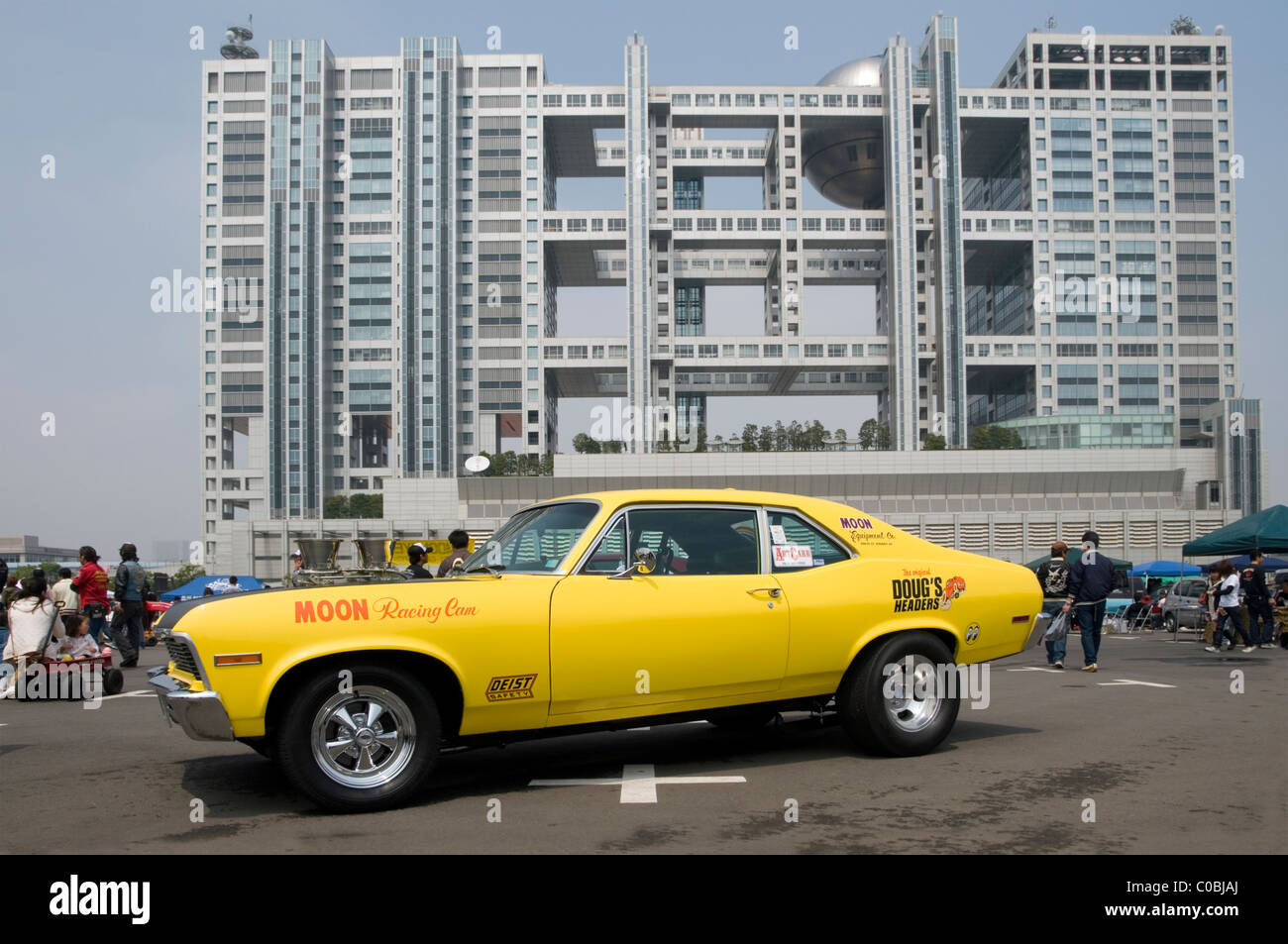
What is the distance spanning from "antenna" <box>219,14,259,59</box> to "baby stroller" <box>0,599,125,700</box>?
110498 mm

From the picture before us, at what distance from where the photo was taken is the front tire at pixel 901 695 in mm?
6156

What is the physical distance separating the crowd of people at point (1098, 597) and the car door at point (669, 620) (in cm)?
533

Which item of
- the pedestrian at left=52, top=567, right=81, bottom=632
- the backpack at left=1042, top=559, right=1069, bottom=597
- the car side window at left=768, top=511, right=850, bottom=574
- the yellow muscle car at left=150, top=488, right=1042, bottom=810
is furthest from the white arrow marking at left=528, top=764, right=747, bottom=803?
the pedestrian at left=52, top=567, right=81, bottom=632

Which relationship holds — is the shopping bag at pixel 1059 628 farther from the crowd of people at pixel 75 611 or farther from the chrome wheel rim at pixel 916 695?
the crowd of people at pixel 75 611

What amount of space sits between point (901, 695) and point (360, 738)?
3170 millimetres

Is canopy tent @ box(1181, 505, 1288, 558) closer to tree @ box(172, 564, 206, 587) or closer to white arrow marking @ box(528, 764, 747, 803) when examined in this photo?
white arrow marking @ box(528, 764, 747, 803)

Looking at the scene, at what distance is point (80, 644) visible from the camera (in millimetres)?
11656

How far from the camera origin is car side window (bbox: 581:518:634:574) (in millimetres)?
5680

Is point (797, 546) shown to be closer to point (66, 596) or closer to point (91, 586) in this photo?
point (91, 586)

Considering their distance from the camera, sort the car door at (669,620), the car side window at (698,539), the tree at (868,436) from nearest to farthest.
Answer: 1. the car door at (669,620)
2. the car side window at (698,539)
3. the tree at (868,436)

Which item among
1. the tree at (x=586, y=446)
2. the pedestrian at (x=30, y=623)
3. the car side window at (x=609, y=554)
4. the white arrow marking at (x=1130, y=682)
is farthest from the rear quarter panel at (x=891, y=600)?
the tree at (x=586, y=446)

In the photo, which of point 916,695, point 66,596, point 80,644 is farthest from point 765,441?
point 916,695

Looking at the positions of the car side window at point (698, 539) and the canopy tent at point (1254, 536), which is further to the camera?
the canopy tent at point (1254, 536)
